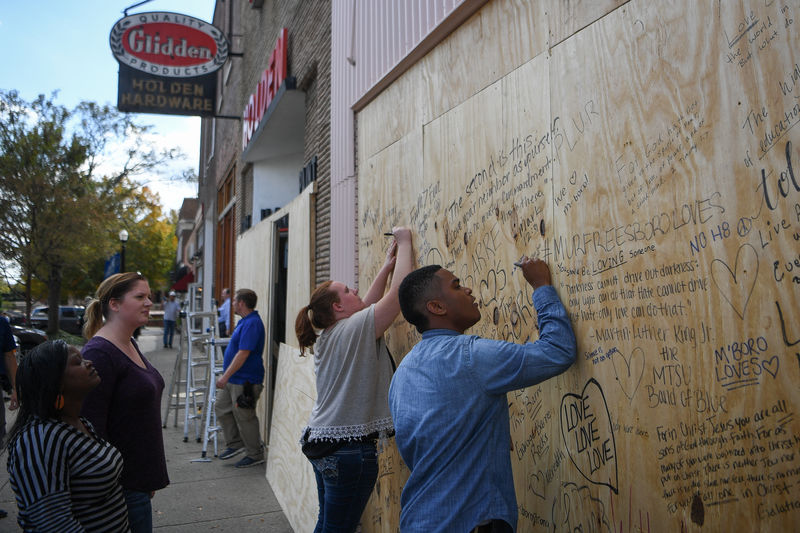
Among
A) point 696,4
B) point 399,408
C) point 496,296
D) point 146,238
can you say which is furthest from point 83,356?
point 146,238

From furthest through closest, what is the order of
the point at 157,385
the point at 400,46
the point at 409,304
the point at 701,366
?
the point at 400,46
the point at 157,385
the point at 409,304
the point at 701,366

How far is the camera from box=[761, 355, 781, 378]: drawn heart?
5.99 feet

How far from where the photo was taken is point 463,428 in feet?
7.41

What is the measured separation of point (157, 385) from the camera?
10.4 ft

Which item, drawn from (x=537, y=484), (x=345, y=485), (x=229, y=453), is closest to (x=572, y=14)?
(x=537, y=484)

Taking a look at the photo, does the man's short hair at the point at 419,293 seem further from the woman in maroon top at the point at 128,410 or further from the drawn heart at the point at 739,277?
the woman in maroon top at the point at 128,410

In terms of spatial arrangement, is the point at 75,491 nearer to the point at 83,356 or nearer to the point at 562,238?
the point at 83,356

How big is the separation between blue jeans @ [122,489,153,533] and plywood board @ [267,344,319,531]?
1952 mm

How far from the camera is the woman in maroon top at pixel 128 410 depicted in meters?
2.88

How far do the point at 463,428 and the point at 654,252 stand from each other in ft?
3.21

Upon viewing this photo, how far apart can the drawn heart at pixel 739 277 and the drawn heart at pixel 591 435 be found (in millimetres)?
698

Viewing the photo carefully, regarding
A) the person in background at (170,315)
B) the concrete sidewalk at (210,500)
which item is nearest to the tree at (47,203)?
the person in background at (170,315)

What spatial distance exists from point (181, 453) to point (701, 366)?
715cm

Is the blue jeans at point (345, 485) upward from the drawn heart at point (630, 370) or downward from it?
downward
